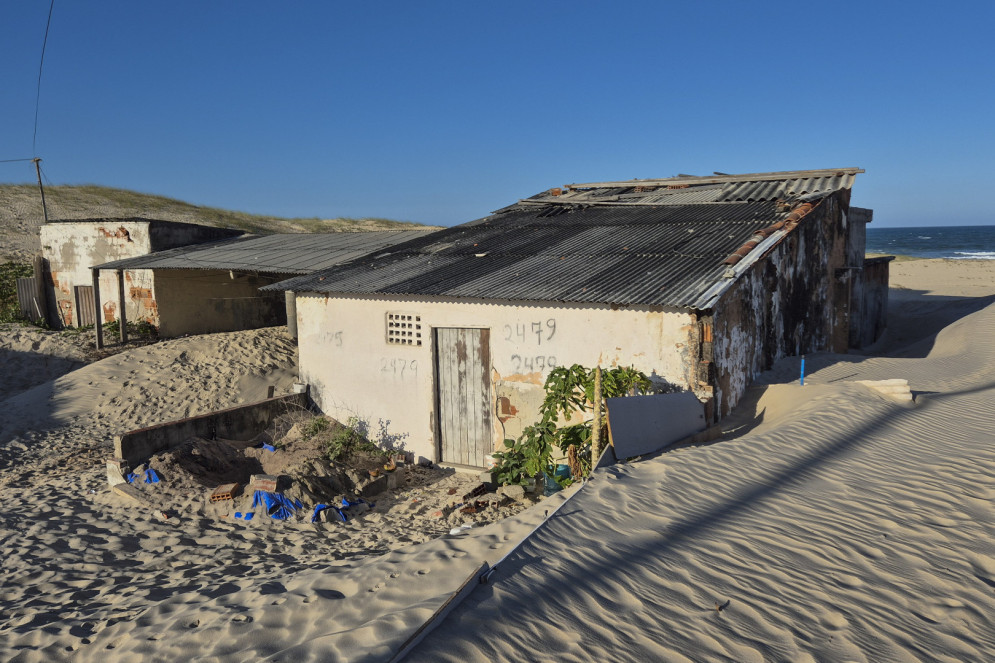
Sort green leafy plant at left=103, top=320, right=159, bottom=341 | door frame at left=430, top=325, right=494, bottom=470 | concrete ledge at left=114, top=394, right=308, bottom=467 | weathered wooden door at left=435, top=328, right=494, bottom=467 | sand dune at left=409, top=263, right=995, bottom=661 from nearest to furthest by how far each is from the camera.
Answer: sand dune at left=409, top=263, right=995, bottom=661, concrete ledge at left=114, top=394, right=308, bottom=467, door frame at left=430, top=325, right=494, bottom=470, weathered wooden door at left=435, top=328, right=494, bottom=467, green leafy plant at left=103, top=320, right=159, bottom=341

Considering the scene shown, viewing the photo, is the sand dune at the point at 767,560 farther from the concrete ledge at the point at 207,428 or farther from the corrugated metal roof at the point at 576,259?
the concrete ledge at the point at 207,428

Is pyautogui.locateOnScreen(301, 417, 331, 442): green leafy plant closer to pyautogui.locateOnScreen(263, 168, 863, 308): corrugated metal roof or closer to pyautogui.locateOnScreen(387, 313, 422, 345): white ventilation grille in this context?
pyautogui.locateOnScreen(387, 313, 422, 345): white ventilation grille

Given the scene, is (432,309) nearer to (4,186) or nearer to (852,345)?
(852,345)

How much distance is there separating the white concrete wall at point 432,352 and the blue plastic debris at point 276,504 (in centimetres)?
296

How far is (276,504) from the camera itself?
880 centimetres

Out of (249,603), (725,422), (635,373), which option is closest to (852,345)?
(725,422)

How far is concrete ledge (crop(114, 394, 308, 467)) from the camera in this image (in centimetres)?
998

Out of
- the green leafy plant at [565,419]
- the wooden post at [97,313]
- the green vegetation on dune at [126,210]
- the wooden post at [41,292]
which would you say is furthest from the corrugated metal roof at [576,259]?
the green vegetation on dune at [126,210]

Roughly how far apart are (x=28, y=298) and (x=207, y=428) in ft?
43.1

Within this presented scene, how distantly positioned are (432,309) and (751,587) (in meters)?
7.18

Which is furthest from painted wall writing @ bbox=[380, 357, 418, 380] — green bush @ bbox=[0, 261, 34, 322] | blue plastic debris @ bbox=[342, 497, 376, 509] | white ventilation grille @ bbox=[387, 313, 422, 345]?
green bush @ bbox=[0, 261, 34, 322]

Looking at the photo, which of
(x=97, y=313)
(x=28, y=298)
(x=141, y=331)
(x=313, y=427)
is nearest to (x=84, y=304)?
(x=28, y=298)

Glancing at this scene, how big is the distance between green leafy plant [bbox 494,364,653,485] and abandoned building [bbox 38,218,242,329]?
1340 centimetres

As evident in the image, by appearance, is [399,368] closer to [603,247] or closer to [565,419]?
[565,419]
